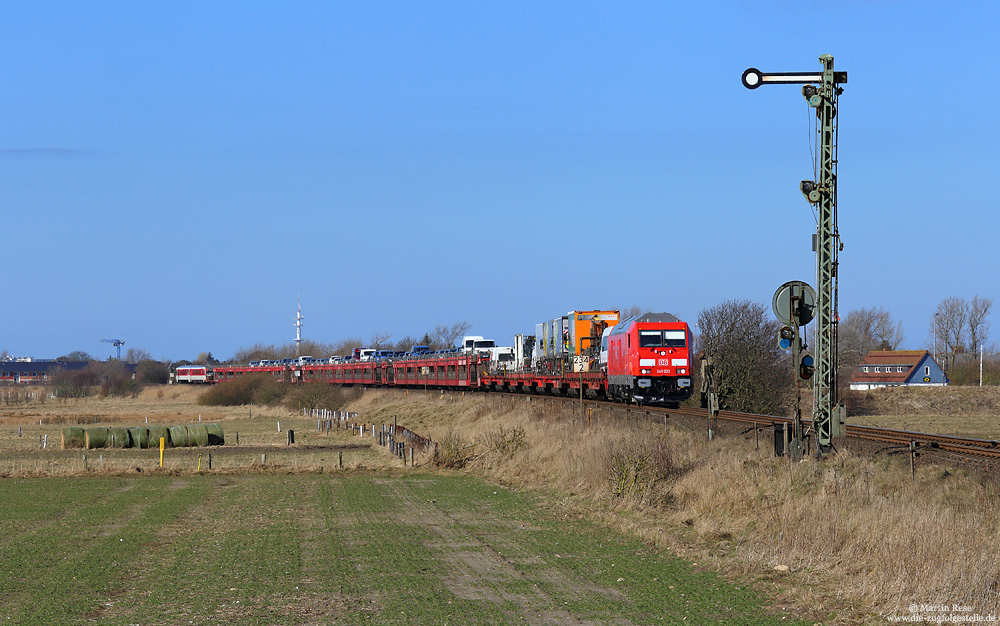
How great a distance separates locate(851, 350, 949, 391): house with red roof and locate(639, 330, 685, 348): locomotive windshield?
2837 inches

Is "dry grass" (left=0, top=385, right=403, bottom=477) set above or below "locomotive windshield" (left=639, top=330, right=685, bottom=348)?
below

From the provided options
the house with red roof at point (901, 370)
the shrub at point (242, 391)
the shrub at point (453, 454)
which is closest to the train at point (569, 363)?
the shrub at point (453, 454)

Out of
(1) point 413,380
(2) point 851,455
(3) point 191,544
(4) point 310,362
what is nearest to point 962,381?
(1) point 413,380

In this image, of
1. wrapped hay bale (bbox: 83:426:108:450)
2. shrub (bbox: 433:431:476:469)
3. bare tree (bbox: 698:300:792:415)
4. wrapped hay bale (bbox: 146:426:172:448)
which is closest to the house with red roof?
bare tree (bbox: 698:300:792:415)

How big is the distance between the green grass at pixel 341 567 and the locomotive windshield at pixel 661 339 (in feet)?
56.0

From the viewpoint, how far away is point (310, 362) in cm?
11206

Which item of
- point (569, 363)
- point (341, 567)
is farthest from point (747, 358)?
point (341, 567)

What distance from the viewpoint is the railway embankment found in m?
11.4

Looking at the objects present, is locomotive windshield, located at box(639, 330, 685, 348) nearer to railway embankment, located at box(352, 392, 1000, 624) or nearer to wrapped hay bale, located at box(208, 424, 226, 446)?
railway embankment, located at box(352, 392, 1000, 624)

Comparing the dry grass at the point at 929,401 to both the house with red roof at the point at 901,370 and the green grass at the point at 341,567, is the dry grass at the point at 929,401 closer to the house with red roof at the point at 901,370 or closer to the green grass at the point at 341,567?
the house with red roof at the point at 901,370

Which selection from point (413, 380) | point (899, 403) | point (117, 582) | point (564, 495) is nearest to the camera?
point (117, 582)

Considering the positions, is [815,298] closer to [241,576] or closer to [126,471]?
[241,576]

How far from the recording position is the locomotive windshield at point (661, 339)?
40366 mm

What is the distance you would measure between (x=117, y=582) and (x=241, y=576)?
163 cm
